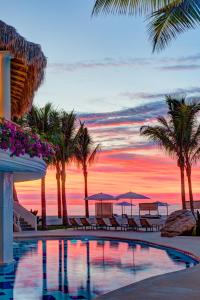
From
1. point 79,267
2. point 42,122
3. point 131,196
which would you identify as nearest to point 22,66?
point 79,267

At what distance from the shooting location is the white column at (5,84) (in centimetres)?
1450

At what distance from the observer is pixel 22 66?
52.4ft

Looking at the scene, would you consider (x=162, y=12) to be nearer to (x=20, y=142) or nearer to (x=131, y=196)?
(x=20, y=142)

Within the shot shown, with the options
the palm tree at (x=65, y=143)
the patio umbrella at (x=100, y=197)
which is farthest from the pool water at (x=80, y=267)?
the patio umbrella at (x=100, y=197)

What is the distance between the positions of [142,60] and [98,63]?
8.43ft

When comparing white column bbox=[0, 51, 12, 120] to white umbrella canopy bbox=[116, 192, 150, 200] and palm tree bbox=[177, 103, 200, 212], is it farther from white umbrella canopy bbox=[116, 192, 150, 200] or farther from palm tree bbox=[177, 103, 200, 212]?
white umbrella canopy bbox=[116, 192, 150, 200]

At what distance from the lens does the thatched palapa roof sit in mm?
13991

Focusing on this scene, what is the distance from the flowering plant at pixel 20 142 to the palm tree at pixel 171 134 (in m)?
16.6

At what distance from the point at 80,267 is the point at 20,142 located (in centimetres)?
406

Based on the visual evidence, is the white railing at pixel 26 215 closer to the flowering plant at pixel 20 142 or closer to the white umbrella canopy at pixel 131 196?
the white umbrella canopy at pixel 131 196

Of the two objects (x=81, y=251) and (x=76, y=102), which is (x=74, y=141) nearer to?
(x=76, y=102)

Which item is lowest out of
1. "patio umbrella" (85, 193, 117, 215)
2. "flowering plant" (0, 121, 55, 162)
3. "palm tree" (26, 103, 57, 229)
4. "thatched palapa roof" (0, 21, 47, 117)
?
"patio umbrella" (85, 193, 117, 215)

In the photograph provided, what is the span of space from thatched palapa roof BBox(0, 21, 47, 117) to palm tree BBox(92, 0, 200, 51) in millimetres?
5472

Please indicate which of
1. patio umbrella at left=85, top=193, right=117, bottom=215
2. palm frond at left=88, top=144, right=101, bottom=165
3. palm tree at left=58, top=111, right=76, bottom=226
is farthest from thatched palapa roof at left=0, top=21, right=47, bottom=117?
palm frond at left=88, top=144, right=101, bottom=165
